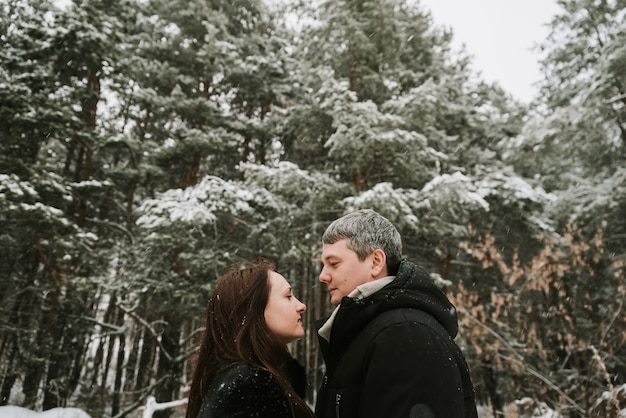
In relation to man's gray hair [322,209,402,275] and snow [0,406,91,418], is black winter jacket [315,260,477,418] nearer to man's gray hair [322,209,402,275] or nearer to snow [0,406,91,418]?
man's gray hair [322,209,402,275]

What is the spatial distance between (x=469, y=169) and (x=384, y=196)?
6300 mm

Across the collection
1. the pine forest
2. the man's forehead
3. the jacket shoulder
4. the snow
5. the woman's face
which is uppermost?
the pine forest

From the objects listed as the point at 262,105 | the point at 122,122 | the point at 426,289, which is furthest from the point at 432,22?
the point at 426,289

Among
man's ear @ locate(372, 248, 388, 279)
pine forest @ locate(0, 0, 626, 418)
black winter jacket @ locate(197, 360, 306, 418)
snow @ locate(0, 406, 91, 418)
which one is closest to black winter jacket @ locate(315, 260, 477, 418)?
man's ear @ locate(372, 248, 388, 279)

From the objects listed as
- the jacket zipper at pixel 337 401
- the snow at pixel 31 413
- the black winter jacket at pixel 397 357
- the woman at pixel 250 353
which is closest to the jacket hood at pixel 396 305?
the black winter jacket at pixel 397 357

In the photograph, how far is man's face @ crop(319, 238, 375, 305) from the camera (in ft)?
7.86

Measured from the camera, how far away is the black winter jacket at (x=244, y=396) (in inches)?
69.5

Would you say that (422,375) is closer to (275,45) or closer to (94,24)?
(94,24)

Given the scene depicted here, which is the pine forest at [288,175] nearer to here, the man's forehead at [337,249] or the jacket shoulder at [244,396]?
the man's forehead at [337,249]

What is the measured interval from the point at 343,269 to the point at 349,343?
1.58 ft

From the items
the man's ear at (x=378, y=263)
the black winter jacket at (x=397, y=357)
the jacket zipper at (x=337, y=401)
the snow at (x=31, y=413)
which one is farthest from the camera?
the snow at (x=31, y=413)

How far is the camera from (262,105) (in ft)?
46.2

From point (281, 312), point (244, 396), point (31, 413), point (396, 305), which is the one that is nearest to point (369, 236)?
point (396, 305)

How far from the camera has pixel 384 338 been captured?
1.80 meters
